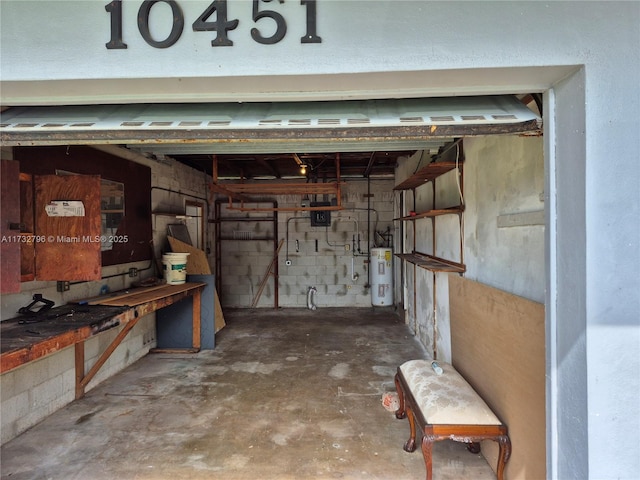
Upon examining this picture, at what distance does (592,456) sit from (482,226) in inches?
65.8

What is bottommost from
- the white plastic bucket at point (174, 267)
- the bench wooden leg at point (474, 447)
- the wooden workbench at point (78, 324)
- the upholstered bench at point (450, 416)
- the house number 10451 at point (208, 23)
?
the bench wooden leg at point (474, 447)

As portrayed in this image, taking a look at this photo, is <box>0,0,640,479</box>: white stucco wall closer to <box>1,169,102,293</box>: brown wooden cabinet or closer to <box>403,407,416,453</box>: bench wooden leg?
<box>403,407,416,453</box>: bench wooden leg

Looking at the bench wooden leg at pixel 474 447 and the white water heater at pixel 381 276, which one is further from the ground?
the white water heater at pixel 381 276

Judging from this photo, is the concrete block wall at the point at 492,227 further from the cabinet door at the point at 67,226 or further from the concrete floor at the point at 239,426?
the cabinet door at the point at 67,226

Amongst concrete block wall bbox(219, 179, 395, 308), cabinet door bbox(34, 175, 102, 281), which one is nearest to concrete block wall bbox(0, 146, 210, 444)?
cabinet door bbox(34, 175, 102, 281)

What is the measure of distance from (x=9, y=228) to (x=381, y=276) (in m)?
5.16

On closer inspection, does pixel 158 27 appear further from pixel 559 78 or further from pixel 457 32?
pixel 559 78

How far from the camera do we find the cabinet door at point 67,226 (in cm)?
247

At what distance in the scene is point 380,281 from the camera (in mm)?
6121

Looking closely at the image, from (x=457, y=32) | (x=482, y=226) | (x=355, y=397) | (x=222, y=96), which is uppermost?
(x=457, y=32)

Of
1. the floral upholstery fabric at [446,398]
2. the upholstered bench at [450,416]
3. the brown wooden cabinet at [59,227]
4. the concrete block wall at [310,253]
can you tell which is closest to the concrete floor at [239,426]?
the upholstered bench at [450,416]

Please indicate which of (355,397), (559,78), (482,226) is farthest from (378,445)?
(559,78)

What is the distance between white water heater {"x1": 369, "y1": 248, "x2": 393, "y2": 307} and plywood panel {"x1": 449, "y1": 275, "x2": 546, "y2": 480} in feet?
11.6

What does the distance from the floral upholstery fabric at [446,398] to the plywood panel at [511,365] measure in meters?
0.11
